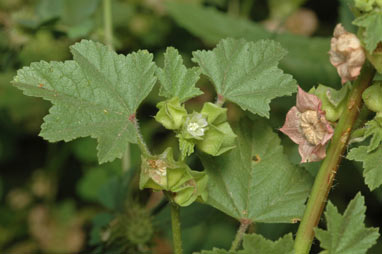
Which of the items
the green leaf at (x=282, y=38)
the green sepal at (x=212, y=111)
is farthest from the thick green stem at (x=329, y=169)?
the green leaf at (x=282, y=38)

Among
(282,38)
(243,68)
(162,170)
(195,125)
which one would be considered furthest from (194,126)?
(282,38)

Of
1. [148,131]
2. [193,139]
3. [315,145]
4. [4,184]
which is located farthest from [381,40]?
[4,184]

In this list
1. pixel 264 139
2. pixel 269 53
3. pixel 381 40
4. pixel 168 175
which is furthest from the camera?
pixel 264 139

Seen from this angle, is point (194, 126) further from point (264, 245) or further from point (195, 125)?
point (264, 245)

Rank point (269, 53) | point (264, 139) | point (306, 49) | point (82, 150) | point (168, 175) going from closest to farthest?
point (168, 175) → point (269, 53) → point (264, 139) → point (306, 49) → point (82, 150)

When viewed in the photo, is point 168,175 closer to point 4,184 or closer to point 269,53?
point 269,53

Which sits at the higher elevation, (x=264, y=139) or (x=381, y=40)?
(x=381, y=40)

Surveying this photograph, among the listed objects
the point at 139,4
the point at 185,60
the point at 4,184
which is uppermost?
the point at 139,4
